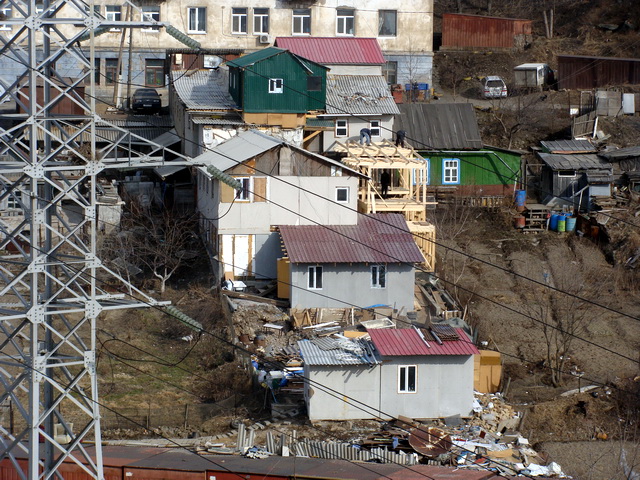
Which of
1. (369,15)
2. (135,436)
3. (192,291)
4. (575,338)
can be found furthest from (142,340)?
(369,15)

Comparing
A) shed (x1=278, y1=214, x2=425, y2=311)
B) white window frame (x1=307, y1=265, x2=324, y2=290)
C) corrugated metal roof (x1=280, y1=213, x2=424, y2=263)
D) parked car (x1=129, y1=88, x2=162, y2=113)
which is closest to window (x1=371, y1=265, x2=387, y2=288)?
shed (x1=278, y1=214, x2=425, y2=311)

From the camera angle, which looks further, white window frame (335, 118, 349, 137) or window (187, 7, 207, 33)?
window (187, 7, 207, 33)

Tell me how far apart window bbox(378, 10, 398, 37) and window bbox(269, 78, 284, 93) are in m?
13.6

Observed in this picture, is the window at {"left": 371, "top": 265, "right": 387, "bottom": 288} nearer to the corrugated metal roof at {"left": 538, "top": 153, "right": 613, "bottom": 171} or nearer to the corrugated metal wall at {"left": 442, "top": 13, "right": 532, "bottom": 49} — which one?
the corrugated metal roof at {"left": 538, "top": 153, "right": 613, "bottom": 171}

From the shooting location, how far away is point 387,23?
158 ft

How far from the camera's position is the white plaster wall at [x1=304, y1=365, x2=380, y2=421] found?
906 inches

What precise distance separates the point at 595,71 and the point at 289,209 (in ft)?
69.6

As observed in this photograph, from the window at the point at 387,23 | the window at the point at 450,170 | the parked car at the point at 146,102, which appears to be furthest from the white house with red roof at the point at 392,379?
the window at the point at 387,23

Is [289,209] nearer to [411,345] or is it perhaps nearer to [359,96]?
[411,345]

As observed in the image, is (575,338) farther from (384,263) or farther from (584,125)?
(584,125)

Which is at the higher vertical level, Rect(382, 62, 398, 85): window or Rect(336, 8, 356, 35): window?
Rect(336, 8, 356, 35): window

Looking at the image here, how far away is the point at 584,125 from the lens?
41.6 meters

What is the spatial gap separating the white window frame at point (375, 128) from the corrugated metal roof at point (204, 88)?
5283 millimetres

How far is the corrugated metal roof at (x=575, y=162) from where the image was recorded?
125 ft
